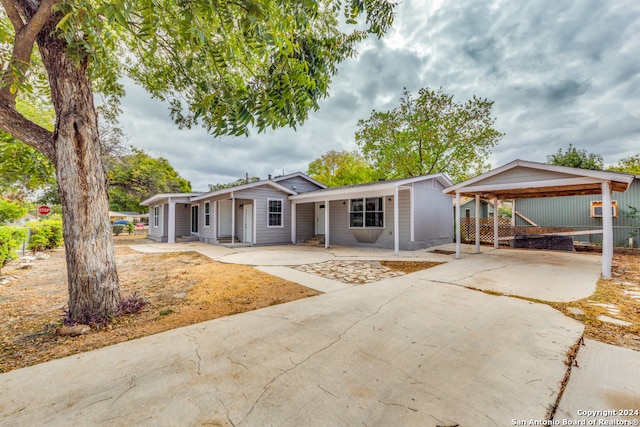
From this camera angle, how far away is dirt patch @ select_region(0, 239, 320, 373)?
2811mm

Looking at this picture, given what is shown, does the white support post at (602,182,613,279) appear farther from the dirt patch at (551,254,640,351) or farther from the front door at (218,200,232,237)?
the front door at (218,200,232,237)

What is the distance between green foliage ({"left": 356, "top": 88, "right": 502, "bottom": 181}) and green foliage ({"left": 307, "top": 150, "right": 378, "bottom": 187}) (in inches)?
322

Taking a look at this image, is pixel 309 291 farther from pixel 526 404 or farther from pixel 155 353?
pixel 526 404

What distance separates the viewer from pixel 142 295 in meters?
4.58

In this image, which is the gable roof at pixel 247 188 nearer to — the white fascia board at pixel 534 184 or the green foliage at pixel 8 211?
the green foliage at pixel 8 211

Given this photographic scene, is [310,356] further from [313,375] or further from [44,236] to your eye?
[44,236]

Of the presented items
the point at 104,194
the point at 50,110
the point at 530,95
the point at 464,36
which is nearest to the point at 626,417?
the point at 104,194

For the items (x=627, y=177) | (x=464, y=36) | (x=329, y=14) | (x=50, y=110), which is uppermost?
(x=464, y=36)

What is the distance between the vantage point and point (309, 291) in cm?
477

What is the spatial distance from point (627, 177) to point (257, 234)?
12215 millimetres

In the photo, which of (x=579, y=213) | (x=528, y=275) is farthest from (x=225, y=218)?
(x=579, y=213)

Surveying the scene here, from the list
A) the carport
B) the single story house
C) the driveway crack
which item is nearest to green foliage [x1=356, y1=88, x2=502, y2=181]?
the single story house

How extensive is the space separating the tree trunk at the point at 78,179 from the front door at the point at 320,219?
1110 centimetres

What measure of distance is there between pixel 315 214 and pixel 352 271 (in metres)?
8.12
